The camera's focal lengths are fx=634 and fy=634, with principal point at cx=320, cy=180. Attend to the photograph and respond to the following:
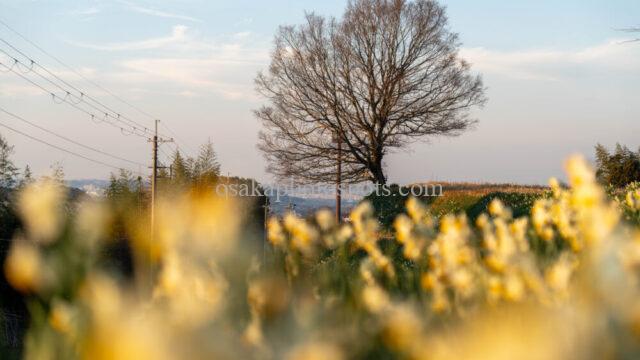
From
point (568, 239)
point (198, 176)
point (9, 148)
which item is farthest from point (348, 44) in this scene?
point (568, 239)

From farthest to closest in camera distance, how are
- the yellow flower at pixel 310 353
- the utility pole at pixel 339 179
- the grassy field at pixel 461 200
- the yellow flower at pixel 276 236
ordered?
the utility pole at pixel 339 179 < the grassy field at pixel 461 200 < the yellow flower at pixel 276 236 < the yellow flower at pixel 310 353

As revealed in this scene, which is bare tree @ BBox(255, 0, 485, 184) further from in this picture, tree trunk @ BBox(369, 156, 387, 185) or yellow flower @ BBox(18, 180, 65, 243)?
yellow flower @ BBox(18, 180, 65, 243)

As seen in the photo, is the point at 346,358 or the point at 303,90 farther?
the point at 303,90

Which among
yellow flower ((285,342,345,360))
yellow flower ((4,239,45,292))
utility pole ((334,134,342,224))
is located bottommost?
yellow flower ((285,342,345,360))

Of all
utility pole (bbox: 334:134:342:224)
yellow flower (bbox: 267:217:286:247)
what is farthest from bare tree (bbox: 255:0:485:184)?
yellow flower (bbox: 267:217:286:247)

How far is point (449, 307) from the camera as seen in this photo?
209 cm

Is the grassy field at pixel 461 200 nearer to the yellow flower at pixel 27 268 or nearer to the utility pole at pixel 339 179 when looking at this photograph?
the utility pole at pixel 339 179

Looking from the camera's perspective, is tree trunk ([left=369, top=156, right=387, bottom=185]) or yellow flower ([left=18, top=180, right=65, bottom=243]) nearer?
yellow flower ([left=18, top=180, right=65, bottom=243])

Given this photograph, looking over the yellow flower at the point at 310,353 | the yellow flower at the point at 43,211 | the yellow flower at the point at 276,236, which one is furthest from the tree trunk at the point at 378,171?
the yellow flower at the point at 310,353

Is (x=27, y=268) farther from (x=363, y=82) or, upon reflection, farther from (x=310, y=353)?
(x=363, y=82)

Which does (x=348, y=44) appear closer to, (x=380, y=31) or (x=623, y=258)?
(x=380, y=31)

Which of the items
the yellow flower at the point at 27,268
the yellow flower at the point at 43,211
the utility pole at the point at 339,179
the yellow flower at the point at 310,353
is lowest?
the yellow flower at the point at 310,353

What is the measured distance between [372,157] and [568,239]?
24.5 m

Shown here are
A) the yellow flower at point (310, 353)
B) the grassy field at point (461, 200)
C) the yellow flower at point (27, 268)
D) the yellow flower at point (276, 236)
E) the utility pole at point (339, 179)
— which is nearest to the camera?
the yellow flower at point (310, 353)
